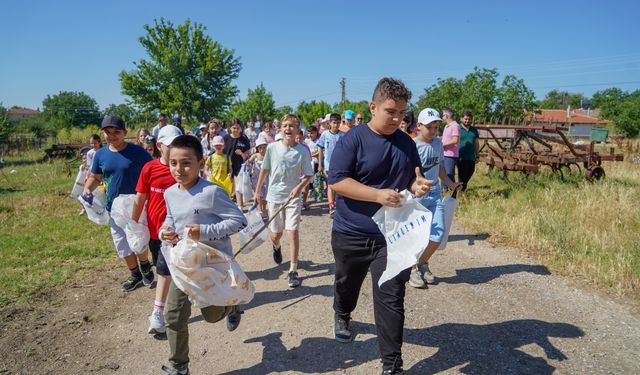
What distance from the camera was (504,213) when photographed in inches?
300

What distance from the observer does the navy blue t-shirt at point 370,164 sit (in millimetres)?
2914

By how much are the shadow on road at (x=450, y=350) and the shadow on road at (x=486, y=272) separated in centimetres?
110

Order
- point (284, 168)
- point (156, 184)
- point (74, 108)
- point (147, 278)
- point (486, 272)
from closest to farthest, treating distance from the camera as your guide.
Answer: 1. point (156, 184)
2. point (147, 278)
3. point (284, 168)
4. point (486, 272)
5. point (74, 108)

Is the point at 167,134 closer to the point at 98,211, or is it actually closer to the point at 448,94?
the point at 98,211

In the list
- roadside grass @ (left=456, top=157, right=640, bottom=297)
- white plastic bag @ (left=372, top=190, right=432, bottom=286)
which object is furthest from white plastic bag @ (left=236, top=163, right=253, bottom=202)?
white plastic bag @ (left=372, top=190, right=432, bottom=286)

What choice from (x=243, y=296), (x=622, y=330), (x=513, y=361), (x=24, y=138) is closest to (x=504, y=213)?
(x=622, y=330)

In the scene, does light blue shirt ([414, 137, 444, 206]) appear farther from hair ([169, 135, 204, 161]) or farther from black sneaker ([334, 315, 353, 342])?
hair ([169, 135, 204, 161])

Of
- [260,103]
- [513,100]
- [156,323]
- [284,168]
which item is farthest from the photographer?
[260,103]

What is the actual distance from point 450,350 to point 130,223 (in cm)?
332

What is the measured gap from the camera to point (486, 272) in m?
5.25

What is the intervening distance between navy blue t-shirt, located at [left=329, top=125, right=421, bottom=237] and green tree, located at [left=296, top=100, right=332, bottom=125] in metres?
52.7

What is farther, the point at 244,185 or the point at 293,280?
the point at 244,185

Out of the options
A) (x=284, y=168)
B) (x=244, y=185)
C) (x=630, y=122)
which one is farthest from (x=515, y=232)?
(x=630, y=122)

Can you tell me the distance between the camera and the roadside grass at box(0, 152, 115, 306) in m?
5.03
